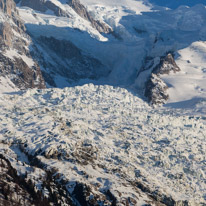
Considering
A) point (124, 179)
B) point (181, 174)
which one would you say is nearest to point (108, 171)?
point (124, 179)

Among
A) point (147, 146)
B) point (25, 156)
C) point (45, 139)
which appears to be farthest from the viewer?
point (147, 146)

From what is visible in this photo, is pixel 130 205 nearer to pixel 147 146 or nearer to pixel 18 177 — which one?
pixel 18 177

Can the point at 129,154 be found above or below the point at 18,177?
below

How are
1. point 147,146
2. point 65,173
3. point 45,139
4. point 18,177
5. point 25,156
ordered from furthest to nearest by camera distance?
1. point 147,146
2. point 45,139
3. point 25,156
4. point 65,173
5. point 18,177

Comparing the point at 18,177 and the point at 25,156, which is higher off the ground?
the point at 18,177

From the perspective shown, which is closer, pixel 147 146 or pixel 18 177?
pixel 18 177

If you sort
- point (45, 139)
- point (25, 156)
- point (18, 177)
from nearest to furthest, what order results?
point (18, 177), point (25, 156), point (45, 139)

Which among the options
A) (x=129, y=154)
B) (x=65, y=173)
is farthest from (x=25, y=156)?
(x=129, y=154)

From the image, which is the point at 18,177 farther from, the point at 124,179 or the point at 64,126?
the point at 64,126

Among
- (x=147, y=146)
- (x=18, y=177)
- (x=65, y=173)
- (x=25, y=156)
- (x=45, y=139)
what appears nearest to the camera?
(x=18, y=177)
